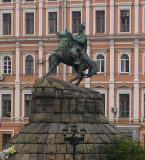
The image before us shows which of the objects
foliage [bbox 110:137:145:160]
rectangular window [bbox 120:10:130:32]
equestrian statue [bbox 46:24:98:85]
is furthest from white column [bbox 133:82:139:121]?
foliage [bbox 110:137:145:160]

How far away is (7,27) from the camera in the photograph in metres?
65.8

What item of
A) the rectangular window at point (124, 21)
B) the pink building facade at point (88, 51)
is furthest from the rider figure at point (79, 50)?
the rectangular window at point (124, 21)

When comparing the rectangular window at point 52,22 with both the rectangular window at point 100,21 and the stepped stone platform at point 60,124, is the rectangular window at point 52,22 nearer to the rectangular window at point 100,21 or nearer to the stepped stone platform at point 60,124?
the rectangular window at point 100,21

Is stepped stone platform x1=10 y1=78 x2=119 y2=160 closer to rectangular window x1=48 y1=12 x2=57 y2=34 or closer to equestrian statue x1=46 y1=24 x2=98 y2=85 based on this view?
equestrian statue x1=46 y1=24 x2=98 y2=85

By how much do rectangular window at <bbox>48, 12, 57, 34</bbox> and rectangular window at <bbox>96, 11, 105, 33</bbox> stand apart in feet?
10.2

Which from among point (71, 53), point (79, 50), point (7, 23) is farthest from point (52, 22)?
point (71, 53)

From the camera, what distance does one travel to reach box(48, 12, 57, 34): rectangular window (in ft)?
214

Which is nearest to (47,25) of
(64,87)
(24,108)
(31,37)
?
(31,37)

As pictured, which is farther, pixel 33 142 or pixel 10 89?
pixel 10 89

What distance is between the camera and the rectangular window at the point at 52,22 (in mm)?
65125

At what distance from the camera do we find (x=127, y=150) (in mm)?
31953

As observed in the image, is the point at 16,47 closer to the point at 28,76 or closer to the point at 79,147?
the point at 28,76

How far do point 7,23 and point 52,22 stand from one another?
11.0ft

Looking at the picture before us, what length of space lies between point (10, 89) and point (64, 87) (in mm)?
31251
